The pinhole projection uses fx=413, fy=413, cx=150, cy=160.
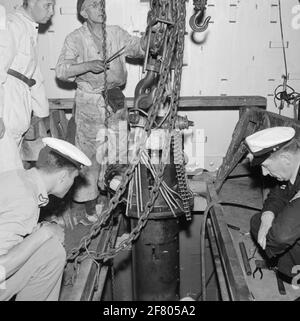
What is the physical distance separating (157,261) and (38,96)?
6.21 ft

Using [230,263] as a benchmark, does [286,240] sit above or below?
above

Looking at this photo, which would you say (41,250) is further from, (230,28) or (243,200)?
(230,28)

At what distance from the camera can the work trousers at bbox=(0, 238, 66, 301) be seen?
2557mm

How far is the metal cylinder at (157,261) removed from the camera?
11.9 ft

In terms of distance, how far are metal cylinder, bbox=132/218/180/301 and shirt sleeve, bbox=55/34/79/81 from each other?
67.4 inches

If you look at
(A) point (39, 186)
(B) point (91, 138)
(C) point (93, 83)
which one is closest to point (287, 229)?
(A) point (39, 186)

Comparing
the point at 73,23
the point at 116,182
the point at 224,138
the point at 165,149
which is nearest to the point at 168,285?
the point at 116,182

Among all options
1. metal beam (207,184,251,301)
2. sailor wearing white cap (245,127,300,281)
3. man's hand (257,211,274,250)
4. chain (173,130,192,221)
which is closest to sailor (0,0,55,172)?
chain (173,130,192,221)

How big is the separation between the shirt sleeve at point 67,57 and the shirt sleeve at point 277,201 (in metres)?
2.38

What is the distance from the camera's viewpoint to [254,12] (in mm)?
5043

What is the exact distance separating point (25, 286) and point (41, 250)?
0.27 m

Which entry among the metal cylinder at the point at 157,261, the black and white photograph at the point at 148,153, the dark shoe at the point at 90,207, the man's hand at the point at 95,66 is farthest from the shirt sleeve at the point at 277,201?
the man's hand at the point at 95,66

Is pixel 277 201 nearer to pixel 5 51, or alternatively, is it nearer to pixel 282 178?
pixel 282 178

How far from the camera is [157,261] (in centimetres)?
371
